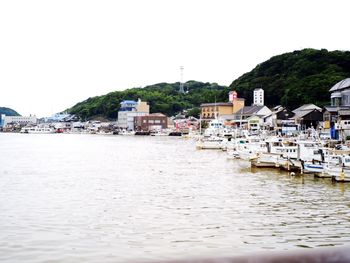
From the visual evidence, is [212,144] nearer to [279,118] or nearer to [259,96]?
[279,118]

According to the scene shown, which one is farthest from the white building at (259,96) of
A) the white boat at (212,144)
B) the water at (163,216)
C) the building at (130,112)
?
the water at (163,216)

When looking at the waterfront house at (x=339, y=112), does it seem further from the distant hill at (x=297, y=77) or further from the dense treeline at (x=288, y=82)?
the dense treeline at (x=288, y=82)

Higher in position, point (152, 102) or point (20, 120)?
point (152, 102)

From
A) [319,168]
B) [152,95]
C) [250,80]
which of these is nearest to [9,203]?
[319,168]

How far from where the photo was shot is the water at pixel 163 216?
433 inches

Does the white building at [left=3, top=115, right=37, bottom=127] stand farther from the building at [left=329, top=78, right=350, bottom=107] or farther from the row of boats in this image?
the row of boats

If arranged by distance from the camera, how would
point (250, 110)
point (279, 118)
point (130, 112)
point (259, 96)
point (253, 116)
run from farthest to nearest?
point (130, 112)
point (259, 96)
point (250, 110)
point (253, 116)
point (279, 118)

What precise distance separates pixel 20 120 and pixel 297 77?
131060 mm

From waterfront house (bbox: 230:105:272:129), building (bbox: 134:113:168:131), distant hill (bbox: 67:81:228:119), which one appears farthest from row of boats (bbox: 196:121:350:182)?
distant hill (bbox: 67:81:228:119)

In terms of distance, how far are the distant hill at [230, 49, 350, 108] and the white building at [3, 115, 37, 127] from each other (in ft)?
348

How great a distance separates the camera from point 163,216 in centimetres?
1455

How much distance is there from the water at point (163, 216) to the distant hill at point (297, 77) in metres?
51.8

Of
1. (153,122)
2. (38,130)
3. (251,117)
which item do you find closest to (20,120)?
(38,130)

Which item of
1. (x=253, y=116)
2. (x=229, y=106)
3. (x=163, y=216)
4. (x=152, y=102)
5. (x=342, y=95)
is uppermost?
(x=152, y=102)
